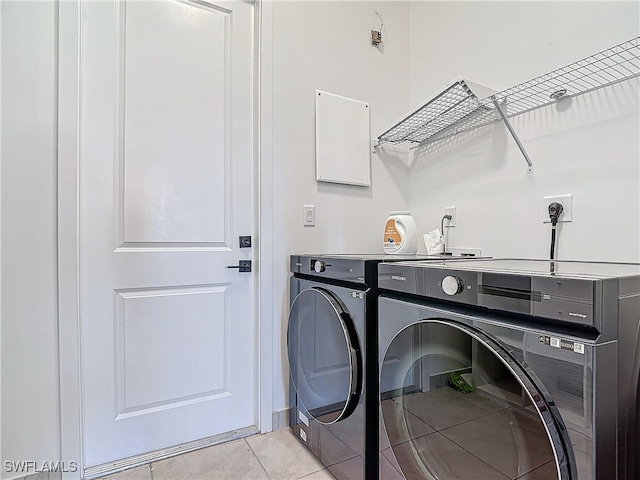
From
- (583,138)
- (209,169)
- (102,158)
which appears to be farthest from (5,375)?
(583,138)

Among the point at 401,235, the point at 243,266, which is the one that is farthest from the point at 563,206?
the point at 243,266

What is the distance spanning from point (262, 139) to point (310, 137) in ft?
0.96

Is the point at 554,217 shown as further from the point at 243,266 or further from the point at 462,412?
the point at 243,266

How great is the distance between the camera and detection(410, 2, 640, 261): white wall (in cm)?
126

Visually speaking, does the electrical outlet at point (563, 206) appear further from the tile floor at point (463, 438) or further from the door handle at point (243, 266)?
the door handle at point (243, 266)

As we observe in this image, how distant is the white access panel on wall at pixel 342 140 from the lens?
6.35ft

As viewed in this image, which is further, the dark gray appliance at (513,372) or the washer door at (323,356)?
the washer door at (323,356)

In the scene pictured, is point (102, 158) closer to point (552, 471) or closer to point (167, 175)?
point (167, 175)

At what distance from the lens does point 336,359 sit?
1.34 metres

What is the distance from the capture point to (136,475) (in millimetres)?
1445

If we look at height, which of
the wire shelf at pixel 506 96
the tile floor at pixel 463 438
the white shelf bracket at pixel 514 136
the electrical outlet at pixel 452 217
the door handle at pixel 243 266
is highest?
the wire shelf at pixel 506 96

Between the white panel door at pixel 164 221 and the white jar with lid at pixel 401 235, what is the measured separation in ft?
2.52

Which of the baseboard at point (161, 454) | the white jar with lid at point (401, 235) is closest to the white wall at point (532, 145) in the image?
the white jar with lid at point (401, 235)

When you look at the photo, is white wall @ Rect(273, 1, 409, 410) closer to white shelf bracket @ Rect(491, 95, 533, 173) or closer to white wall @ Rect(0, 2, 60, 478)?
white shelf bracket @ Rect(491, 95, 533, 173)
